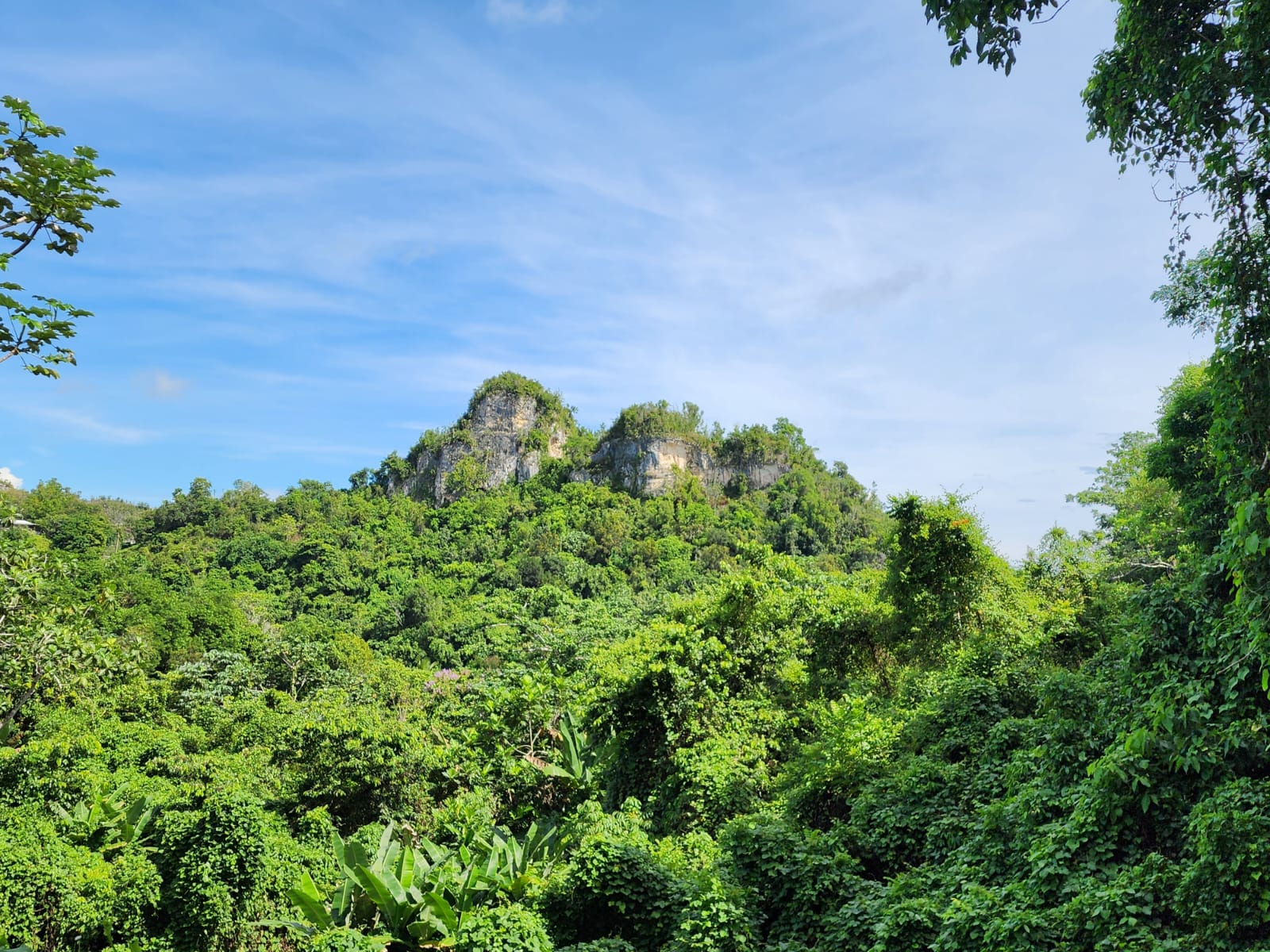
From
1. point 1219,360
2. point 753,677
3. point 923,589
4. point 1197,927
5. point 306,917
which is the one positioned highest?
point 1219,360

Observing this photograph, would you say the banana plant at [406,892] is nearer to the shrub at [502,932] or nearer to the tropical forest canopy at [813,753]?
the tropical forest canopy at [813,753]

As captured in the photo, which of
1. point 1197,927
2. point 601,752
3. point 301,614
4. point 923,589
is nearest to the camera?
point 1197,927

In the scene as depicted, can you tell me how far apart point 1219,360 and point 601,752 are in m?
9.63

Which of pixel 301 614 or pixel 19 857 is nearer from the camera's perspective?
pixel 19 857

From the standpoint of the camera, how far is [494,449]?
6506 centimetres

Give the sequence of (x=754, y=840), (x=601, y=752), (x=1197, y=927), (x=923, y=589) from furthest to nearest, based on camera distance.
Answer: (x=601, y=752) < (x=923, y=589) < (x=754, y=840) < (x=1197, y=927)

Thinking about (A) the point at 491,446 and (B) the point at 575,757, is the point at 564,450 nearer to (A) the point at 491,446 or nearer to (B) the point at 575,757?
(A) the point at 491,446

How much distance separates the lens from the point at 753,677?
1189cm

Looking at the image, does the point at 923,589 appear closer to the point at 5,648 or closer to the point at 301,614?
the point at 5,648

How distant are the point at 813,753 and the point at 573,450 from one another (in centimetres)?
5633

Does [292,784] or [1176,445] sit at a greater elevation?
[1176,445]

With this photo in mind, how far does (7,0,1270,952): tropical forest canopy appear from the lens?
4461 millimetres

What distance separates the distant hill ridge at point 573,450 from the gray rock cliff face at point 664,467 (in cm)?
7

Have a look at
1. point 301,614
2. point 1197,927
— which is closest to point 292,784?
point 1197,927
